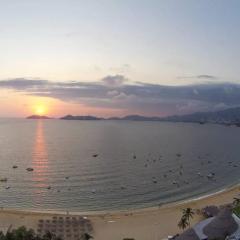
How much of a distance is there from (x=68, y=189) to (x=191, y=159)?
48929mm

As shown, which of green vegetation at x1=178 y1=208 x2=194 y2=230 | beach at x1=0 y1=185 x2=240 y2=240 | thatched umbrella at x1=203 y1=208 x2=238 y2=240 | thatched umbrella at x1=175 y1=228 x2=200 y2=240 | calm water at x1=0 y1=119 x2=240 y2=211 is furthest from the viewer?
calm water at x1=0 y1=119 x2=240 y2=211

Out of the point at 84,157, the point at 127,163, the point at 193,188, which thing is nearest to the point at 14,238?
the point at 193,188

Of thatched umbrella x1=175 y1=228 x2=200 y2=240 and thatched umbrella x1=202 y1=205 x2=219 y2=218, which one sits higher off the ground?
thatched umbrella x1=202 y1=205 x2=219 y2=218

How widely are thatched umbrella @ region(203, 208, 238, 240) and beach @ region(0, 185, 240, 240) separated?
1060 centimetres

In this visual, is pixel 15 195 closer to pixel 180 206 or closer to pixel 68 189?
pixel 68 189

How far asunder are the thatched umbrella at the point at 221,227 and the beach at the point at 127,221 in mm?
10597

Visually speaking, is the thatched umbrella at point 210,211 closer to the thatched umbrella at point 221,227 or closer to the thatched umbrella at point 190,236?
the thatched umbrella at point 221,227

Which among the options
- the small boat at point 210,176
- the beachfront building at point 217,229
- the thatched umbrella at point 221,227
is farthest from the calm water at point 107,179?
the thatched umbrella at point 221,227

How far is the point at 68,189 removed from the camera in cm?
6362

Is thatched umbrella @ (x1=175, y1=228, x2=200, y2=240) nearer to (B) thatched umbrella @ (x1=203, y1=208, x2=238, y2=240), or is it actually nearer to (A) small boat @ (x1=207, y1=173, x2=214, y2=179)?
(B) thatched umbrella @ (x1=203, y1=208, x2=238, y2=240)

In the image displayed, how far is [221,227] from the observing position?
3105cm

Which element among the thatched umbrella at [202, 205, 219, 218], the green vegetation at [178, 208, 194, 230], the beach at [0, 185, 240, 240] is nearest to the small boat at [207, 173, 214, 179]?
the beach at [0, 185, 240, 240]

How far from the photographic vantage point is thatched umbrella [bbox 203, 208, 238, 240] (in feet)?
100

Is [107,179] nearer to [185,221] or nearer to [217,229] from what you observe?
[185,221]
